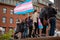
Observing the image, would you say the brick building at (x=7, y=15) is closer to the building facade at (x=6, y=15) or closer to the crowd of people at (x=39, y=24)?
the building facade at (x=6, y=15)

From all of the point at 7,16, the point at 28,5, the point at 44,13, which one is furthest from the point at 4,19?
the point at 44,13

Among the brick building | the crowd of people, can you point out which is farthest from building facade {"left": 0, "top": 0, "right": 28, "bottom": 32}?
the crowd of people

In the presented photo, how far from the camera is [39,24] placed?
1091 cm

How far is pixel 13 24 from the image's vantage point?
51.1 metres

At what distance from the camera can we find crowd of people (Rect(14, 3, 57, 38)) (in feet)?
30.7

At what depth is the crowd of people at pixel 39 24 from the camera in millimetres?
9348

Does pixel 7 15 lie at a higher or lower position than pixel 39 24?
lower

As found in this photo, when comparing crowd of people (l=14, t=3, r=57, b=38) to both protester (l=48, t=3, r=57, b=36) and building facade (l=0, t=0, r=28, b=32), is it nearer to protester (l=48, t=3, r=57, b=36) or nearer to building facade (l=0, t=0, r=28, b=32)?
protester (l=48, t=3, r=57, b=36)

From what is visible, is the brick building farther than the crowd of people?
Yes

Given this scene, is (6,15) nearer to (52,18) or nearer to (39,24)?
(39,24)

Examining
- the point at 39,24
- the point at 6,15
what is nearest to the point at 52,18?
the point at 39,24

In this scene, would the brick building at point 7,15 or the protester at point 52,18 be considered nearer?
the protester at point 52,18

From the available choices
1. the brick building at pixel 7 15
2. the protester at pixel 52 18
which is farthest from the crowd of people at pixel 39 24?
the brick building at pixel 7 15

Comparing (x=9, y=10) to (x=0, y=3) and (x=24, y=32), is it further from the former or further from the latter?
(x=24, y=32)
